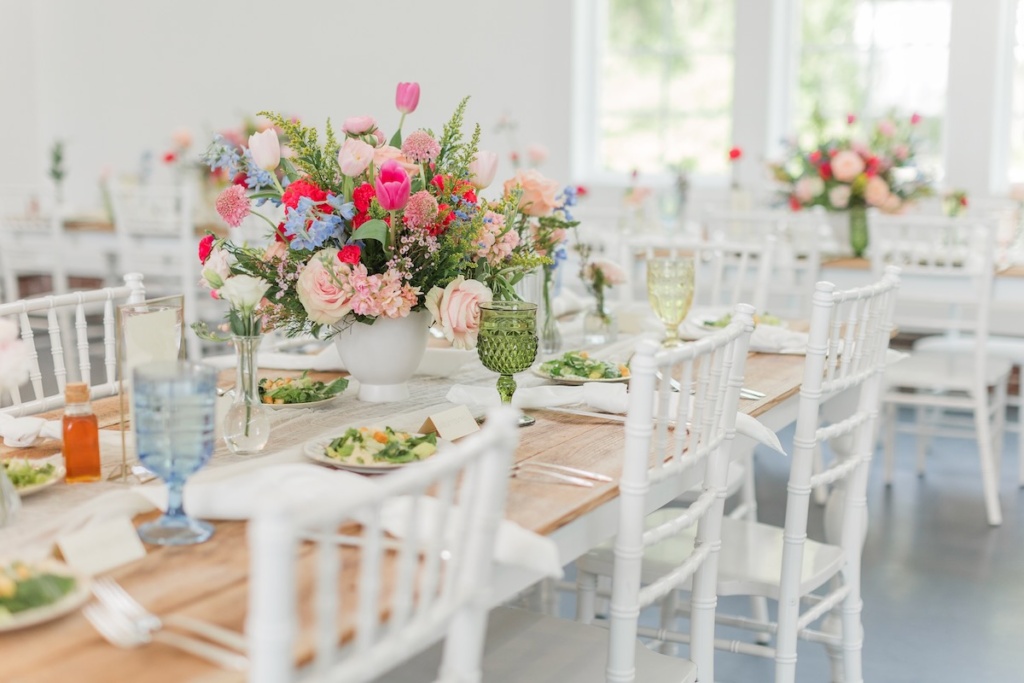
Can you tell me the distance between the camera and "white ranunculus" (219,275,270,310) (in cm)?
155

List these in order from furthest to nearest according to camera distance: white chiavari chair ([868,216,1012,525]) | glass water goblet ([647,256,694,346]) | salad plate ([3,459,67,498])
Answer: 1. white chiavari chair ([868,216,1012,525])
2. glass water goblet ([647,256,694,346])
3. salad plate ([3,459,67,498])

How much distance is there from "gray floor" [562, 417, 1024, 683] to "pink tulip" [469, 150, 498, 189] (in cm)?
126

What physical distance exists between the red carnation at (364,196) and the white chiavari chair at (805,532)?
723 millimetres

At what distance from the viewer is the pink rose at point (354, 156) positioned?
5.54ft

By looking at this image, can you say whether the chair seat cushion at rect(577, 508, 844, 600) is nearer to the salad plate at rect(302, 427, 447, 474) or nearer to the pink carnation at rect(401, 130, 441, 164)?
the salad plate at rect(302, 427, 447, 474)

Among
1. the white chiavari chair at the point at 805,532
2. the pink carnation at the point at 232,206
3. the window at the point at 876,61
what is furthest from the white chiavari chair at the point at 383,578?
the window at the point at 876,61

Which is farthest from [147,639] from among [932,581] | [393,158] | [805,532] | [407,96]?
[932,581]

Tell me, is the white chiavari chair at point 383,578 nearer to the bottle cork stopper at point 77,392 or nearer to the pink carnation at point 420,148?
the bottle cork stopper at point 77,392

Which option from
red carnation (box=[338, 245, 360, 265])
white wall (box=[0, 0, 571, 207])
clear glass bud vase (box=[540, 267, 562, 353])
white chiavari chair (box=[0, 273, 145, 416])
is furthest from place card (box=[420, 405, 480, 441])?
white wall (box=[0, 0, 571, 207])

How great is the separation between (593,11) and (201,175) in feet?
7.45

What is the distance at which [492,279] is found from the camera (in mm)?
1894

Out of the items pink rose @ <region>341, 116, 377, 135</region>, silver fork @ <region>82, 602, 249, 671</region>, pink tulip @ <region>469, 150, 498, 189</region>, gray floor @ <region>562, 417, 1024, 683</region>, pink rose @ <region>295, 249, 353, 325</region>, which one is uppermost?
pink rose @ <region>341, 116, 377, 135</region>

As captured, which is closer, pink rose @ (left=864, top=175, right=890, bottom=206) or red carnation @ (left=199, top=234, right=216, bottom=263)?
red carnation @ (left=199, top=234, right=216, bottom=263)

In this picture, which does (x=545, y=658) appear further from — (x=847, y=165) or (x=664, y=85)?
(x=664, y=85)
